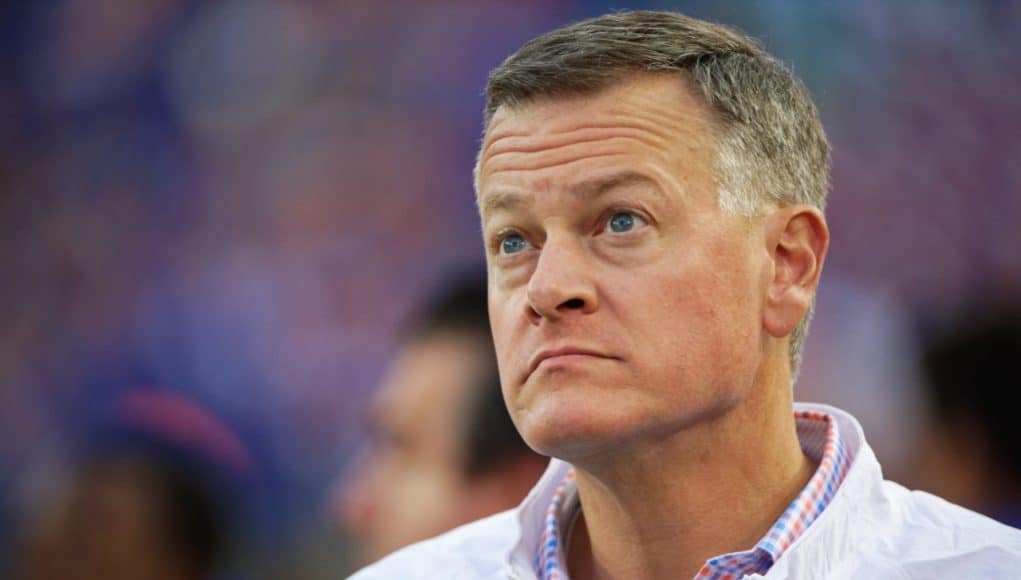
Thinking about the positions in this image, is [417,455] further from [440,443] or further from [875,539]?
[875,539]

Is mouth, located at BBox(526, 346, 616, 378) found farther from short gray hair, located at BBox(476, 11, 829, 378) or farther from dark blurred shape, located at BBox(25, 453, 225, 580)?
dark blurred shape, located at BBox(25, 453, 225, 580)

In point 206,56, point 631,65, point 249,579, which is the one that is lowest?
point 249,579

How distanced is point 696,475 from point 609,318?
0.33m

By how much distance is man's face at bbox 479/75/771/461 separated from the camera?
225cm

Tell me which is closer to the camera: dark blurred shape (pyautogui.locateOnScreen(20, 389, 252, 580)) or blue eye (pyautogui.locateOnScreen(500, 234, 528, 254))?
blue eye (pyautogui.locateOnScreen(500, 234, 528, 254))

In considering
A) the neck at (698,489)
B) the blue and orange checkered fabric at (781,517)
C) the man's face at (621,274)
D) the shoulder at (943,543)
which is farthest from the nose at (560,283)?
the shoulder at (943,543)

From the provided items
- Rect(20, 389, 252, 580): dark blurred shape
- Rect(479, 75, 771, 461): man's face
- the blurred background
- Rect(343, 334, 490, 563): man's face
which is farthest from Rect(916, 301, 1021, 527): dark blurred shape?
Rect(20, 389, 252, 580): dark blurred shape

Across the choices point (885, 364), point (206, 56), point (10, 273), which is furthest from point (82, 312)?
point (885, 364)

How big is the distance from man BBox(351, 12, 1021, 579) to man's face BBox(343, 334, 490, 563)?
1.45 metres

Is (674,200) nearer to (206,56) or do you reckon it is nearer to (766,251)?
(766,251)

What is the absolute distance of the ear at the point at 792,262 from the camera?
243 cm

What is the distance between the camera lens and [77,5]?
15.4 feet

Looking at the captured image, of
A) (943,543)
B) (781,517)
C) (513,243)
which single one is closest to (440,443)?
(513,243)

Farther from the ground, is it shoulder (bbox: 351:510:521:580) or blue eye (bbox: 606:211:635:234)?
blue eye (bbox: 606:211:635:234)
